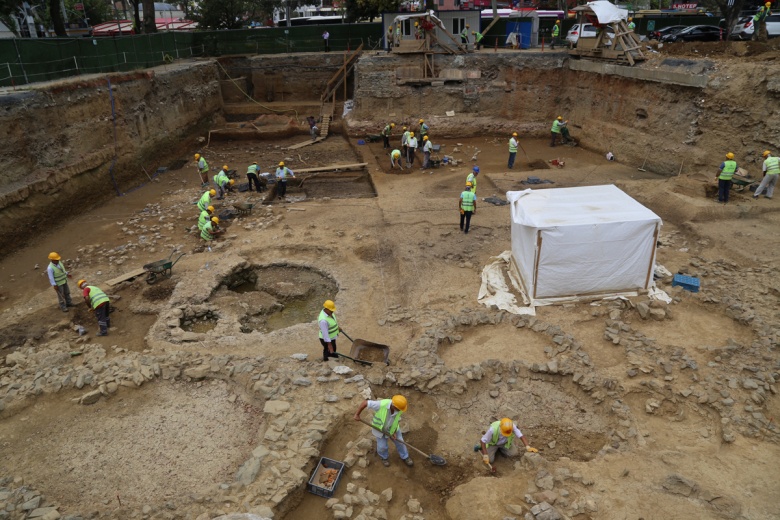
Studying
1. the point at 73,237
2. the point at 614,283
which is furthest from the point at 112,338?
the point at 614,283

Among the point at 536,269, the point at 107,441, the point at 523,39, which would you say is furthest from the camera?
the point at 523,39

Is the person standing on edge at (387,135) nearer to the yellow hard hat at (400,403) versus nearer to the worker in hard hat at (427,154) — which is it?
the worker in hard hat at (427,154)

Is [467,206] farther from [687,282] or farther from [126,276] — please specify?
[126,276]

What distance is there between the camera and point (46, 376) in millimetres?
8133

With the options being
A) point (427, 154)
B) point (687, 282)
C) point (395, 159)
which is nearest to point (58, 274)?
point (395, 159)

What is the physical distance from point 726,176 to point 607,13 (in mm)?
9363

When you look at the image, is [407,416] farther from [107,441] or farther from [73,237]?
[73,237]

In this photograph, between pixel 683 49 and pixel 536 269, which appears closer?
pixel 536 269

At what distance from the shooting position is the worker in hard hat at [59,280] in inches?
403

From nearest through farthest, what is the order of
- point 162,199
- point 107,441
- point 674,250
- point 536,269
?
point 107,441
point 536,269
point 674,250
point 162,199

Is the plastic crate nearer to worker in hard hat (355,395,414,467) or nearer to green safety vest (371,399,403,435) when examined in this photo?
worker in hard hat (355,395,414,467)

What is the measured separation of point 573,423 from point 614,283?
3472 millimetres

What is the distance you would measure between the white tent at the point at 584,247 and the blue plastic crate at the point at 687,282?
29.8 inches

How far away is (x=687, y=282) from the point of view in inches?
398
